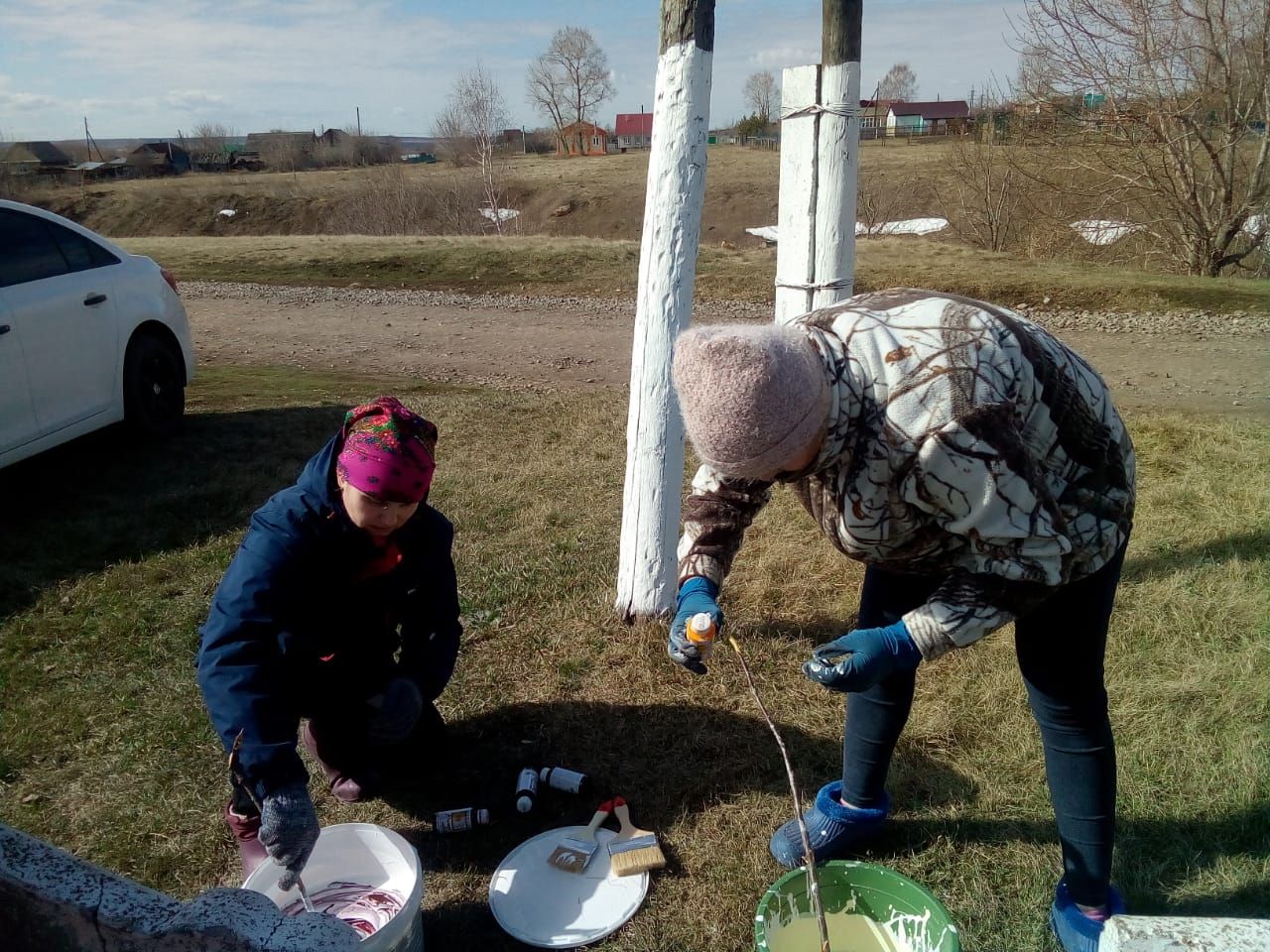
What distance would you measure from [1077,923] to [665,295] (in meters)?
2.25

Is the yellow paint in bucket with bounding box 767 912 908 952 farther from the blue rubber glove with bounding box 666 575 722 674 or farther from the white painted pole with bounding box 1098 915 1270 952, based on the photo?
the white painted pole with bounding box 1098 915 1270 952

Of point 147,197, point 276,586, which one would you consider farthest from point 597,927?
point 147,197

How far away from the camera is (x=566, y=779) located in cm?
283

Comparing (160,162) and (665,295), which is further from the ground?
(160,162)

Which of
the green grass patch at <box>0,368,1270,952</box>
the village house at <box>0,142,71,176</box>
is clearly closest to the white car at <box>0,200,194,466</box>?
the green grass patch at <box>0,368,1270,952</box>

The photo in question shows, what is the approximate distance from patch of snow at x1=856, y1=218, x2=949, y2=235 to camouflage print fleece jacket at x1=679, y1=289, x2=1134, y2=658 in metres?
18.0

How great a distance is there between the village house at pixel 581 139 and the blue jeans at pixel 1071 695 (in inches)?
1734

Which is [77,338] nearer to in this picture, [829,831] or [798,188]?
[798,188]

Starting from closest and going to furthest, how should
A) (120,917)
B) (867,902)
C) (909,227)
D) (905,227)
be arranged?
(120,917), (867,902), (905,227), (909,227)

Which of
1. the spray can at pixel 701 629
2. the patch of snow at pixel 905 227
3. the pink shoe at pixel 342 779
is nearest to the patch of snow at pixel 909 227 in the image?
the patch of snow at pixel 905 227

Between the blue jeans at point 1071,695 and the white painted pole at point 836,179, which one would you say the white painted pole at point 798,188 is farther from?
the blue jeans at point 1071,695

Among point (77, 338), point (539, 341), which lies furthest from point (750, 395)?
point (539, 341)

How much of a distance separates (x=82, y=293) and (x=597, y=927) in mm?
4780

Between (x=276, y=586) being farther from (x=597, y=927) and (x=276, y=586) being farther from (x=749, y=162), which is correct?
(x=749, y=162)
